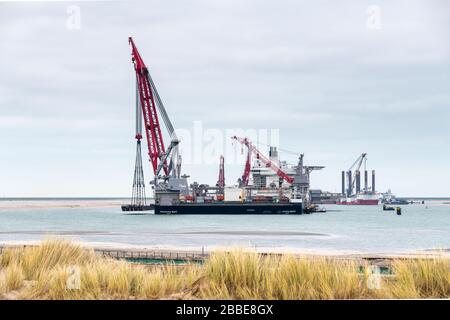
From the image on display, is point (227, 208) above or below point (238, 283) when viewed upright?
below

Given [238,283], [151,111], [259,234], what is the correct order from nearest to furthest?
1. [238,283]
2. [259,234]
3. [151,111]

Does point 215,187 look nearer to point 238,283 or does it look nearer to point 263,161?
point 263,161

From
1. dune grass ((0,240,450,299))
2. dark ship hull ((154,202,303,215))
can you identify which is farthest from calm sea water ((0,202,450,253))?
dark ship hull ((154,202,303,215))

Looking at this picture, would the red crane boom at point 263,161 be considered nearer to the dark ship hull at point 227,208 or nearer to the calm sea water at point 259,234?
the dark ship hull at point 227,208

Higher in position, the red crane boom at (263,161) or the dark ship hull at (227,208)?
the red crane boom at (263,161)

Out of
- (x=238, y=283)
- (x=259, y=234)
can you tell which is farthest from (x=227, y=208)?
(x=238, y=283)

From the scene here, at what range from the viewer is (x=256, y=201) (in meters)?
126

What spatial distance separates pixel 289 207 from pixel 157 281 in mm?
116096

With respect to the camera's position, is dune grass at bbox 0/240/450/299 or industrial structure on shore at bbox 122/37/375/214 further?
industrial structure on shore at bbox 122/37/375/214

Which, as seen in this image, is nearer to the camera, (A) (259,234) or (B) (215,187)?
(A) (259,234)

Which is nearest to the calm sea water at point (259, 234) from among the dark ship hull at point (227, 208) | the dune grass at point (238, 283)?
the dune grass at point (238, 283)

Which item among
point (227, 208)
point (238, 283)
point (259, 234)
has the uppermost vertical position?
point (238, 283)

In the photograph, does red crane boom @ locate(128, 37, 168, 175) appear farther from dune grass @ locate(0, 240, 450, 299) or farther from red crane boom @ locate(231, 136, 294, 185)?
dune grass @ locate(0, 240, 450, 299)
